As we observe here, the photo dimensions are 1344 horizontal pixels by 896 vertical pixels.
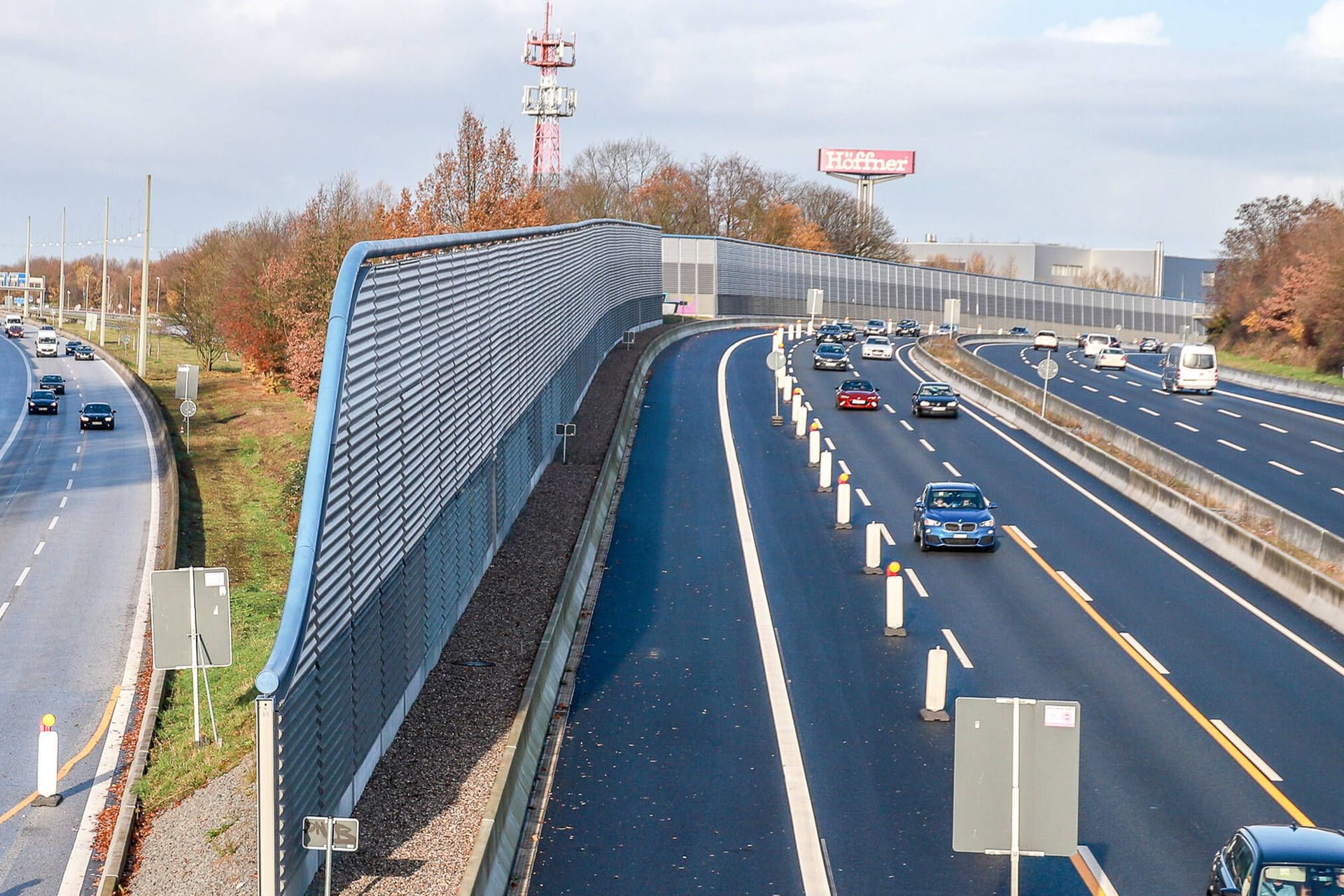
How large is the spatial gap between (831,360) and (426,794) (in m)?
55.0

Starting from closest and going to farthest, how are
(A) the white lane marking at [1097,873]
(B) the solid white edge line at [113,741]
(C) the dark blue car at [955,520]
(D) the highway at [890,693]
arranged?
1. (A) the white lane marking at [1097,873]
2. (D) the highway at [890,693]
3. (B) the solid white edge line at [113,741]
4. (C) the dark blue car at [955,520]

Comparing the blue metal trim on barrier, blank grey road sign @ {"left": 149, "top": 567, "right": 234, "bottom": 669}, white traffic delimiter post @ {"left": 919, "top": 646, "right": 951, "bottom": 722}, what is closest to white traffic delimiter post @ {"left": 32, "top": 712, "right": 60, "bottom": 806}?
blank grey road sign @ {"left": 149, "top": 567, "right": 234, "bottom": 669}

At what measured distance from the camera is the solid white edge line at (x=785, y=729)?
15.2 meters

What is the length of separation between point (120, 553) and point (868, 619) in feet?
89.6

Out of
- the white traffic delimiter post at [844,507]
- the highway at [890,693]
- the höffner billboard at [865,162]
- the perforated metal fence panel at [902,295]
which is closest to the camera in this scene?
the highway at [890,693]

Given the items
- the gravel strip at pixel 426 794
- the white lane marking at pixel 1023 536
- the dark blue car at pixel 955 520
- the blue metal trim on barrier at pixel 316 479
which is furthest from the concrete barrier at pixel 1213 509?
the blue metal trim on barrier at pixel 316 479

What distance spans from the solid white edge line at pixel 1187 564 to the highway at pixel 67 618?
61.1ft

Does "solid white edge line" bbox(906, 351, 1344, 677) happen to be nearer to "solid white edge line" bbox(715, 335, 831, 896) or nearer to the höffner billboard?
"solid white edge line" bbox(715, 335, 831, 896)

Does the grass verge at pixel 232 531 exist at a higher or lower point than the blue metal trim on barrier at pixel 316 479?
lower

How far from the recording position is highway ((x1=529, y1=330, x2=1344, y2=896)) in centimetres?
1552

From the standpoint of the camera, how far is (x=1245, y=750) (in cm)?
1894

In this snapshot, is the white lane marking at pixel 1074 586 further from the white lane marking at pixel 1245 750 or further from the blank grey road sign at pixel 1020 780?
the blank grey road sign at pixel 1020 780

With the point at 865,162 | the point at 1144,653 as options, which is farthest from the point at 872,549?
the point at 865,162

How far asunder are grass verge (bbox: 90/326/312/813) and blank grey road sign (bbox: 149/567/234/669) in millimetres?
1536
